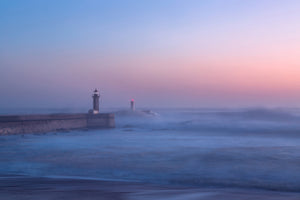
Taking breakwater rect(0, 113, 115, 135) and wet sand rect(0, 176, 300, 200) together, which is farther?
breakwater rect(0, 113, 115, 135)

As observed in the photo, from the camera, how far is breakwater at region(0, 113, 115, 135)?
1427 centimetres

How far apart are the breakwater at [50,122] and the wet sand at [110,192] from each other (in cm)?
946

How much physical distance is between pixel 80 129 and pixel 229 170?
13.6m

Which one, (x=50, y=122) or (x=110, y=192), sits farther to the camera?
(x=50, y=122)

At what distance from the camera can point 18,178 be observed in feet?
19.0

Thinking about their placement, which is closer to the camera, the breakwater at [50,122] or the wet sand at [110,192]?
the wet sand at [110,192]

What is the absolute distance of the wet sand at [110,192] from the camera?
173 inches

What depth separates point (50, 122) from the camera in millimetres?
17016

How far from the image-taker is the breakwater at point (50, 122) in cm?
1427

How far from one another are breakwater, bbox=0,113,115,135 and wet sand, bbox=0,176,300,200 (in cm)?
946

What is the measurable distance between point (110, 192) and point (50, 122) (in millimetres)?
13209

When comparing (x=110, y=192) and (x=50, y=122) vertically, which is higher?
(x=50, y=122)

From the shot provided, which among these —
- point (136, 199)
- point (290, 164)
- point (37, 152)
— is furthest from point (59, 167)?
point (290, 164)

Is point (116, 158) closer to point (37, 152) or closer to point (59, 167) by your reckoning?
point (59, 167)
